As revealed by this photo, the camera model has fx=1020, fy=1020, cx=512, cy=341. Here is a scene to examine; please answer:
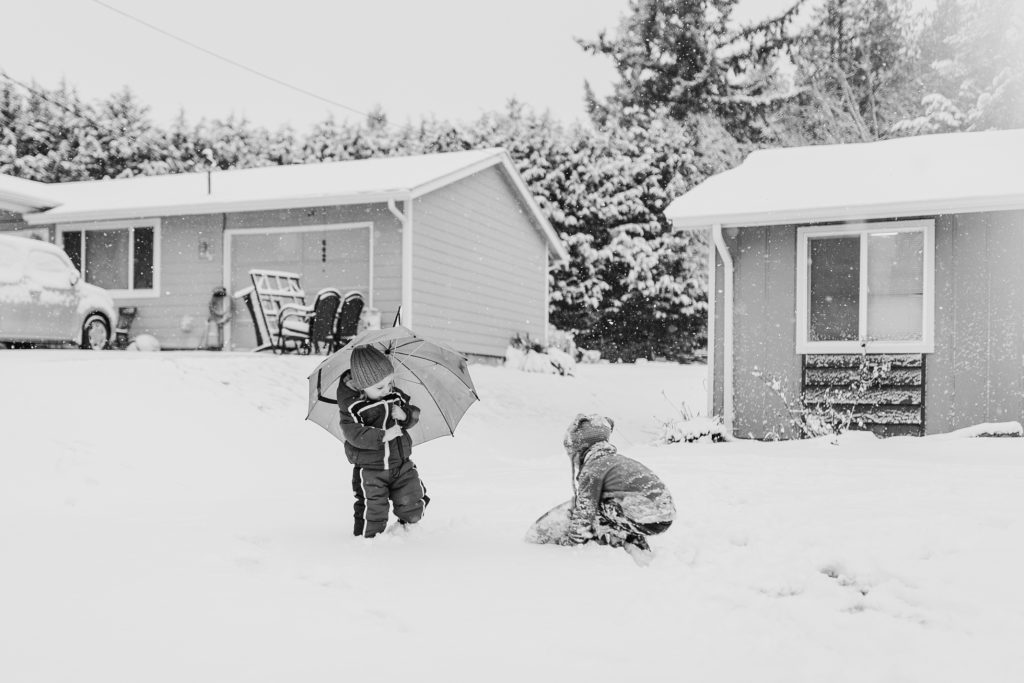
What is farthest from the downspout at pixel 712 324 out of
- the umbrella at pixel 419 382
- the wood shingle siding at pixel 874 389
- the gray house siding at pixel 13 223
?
the gray house siding at pixel 13 223

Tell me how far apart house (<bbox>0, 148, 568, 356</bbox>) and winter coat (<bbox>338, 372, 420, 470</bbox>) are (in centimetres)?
1051

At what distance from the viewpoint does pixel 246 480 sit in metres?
8.78

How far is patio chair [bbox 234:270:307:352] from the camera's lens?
52.2ft

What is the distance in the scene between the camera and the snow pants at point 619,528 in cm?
525

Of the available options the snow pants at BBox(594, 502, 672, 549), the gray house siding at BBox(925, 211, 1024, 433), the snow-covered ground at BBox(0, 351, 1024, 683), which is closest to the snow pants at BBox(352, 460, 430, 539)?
the snow-covered ground at BBox(0, 351, 1024, 683)

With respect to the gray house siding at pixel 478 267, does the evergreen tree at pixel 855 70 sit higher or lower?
higher

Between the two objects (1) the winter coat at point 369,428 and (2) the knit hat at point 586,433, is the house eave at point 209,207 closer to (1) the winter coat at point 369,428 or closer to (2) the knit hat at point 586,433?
(1) the winter coat at point 369,428

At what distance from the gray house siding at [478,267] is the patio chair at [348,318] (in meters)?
1.02

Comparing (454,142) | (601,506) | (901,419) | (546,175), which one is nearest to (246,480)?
(601,506)

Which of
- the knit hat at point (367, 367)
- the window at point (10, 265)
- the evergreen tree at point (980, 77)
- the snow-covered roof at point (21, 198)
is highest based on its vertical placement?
the evergreen tree at point (980, 77)

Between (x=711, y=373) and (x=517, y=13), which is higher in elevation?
(x=517, y=13)

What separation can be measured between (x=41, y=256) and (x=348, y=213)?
4.71 meters

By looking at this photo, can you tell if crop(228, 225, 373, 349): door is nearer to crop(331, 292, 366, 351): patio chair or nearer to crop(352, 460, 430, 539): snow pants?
crop(331, 292, 366, 351): patio chair

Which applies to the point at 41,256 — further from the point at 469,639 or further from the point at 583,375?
the point at 469,639
